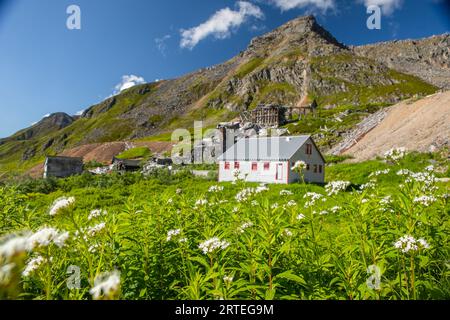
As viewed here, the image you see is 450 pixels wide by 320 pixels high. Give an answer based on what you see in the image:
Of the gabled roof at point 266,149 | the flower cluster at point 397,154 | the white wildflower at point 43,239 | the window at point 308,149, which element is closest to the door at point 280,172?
the gabled roof at point 266,149

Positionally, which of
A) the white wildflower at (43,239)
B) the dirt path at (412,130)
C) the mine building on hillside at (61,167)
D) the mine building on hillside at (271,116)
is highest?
the mine building on hillside at (271,116)

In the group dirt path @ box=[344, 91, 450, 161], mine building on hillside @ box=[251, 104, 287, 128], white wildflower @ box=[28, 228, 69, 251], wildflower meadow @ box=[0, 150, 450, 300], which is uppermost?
mine building on hillside @ box=[251, 104, 287, 128]

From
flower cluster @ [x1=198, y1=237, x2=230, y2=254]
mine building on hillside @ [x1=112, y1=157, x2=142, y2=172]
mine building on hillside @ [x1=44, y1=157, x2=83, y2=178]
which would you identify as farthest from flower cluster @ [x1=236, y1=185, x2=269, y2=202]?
mine building on hillside @ [x1=44, y1=157, x2=83, y2=178]

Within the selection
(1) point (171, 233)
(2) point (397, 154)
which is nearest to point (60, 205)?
(1) point (171, 233)

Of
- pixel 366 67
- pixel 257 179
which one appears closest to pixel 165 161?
pixel 257 179

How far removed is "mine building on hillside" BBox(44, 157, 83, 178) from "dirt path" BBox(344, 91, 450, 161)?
200 ft

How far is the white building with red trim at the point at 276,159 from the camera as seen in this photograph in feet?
124

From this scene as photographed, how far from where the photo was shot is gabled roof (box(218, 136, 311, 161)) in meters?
38.8

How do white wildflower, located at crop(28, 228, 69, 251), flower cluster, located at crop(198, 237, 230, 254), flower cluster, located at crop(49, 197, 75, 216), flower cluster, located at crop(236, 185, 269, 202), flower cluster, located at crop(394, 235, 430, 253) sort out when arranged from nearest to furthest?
white wildflower, located at crop(28, 228, 69, 251), flower cluster, located at crop(49, 197, 75, 216), flower cluster, located at crop(394, 235, 430, 253), flower cluster, located at crop(198, 237, 230, 254), flower cluster, located at crop(236, 185, 269, 202)

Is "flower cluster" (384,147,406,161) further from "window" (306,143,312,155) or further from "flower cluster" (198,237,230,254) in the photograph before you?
"window" (306,143,312,155)

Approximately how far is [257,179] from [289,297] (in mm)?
37696

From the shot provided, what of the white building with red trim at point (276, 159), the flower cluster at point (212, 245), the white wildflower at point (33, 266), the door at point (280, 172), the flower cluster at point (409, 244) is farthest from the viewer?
the white building with red trim at point (276, 159)

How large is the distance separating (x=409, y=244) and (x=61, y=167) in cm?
8123

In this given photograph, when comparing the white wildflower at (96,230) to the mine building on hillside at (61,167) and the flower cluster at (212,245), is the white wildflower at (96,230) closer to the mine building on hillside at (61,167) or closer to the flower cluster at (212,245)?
the flower cluster at (212,245)
